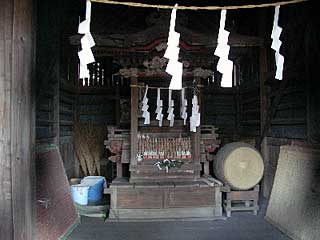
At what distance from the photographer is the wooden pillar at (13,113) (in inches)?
130

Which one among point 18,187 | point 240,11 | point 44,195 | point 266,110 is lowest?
point 44,195

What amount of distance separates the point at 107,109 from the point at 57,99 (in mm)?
2792

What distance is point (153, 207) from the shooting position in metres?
7.08

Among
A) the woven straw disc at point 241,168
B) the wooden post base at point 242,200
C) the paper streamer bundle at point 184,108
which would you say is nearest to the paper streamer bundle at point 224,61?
the woven straw disc at point 241,168

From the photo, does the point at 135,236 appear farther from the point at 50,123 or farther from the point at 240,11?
the point at 240,11

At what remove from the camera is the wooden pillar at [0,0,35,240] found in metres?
3.30

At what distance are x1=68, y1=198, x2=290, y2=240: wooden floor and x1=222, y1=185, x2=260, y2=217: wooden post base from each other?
264mm

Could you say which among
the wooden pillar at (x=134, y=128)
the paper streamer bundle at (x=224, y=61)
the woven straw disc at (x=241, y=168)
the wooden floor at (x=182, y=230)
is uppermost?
the paper streamer bundle at (x=224, y=61)

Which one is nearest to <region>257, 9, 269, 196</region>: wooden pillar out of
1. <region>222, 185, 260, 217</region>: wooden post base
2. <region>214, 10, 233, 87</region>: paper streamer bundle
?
<region>222, 185, 260, 217</region>: wooden post base

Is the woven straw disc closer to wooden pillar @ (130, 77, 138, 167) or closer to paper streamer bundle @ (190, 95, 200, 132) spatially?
paper streamer bundle @ (190, 95, 200, 132)

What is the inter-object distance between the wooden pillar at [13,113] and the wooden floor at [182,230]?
2.69 metres

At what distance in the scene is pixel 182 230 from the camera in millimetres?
6301

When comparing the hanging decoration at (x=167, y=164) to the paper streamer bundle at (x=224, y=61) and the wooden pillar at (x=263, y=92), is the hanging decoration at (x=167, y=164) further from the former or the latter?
the paper streamer bundle at (x=224, y=61)

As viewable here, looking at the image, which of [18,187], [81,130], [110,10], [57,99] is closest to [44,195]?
[18,187]
